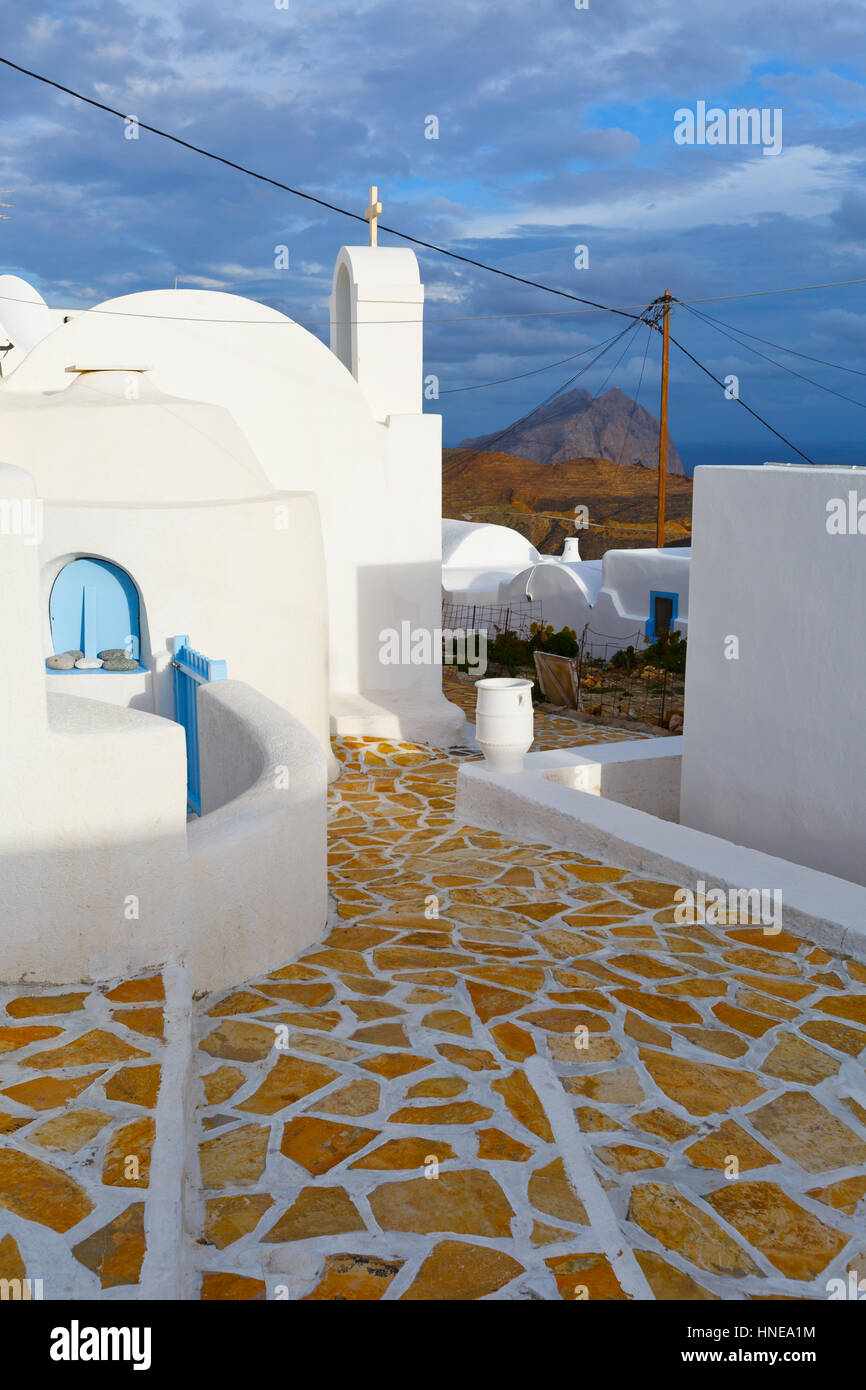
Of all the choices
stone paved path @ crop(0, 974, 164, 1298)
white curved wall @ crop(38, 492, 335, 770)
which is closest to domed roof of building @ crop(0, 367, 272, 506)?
white curved wall @ crop(38, 492, 335, 770)

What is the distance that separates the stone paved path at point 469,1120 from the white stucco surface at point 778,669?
1.78 m

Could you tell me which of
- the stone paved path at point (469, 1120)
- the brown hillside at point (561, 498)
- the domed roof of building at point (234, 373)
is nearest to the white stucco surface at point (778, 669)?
the stone paved path at point (469, 1120)

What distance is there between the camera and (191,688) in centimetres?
872

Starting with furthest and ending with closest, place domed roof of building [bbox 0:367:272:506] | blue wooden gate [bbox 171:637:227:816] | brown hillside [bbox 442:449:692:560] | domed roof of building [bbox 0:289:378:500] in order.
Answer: brown hillside [bbox 442:449:692:560], domed roof of building [bbox 0:289:378:500], domed roof of building [bbox 0:367:272:506], blue wooden gate [bbox 171:637:227:816]

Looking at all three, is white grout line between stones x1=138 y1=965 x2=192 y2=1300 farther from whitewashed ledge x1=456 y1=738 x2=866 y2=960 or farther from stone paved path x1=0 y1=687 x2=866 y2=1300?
whitewashed ledge x1=456 y1=738 x2=866 y2=960

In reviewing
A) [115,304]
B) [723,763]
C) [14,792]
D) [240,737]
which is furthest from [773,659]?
[115,304]

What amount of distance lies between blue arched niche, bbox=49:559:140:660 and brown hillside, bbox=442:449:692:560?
43.3 meters

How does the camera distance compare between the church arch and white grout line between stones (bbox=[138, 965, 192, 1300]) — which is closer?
white grout line between stones (bbox=[138, 965, 192, 1300])

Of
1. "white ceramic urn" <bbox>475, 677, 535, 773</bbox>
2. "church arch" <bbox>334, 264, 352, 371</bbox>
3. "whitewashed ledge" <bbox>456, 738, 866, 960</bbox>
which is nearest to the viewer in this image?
"whitewashed ledge" <bbox>456, 738, 866, 960</bbox>

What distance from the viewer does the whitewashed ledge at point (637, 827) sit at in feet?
21.8

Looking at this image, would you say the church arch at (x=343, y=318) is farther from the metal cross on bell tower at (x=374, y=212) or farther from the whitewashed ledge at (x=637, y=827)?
the whitewashed ledge at (x=637, y=827)

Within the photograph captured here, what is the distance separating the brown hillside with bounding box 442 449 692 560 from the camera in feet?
175

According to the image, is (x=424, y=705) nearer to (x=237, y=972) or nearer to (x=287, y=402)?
(x=287, y=402)

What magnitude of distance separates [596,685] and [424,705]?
554 centimetres
